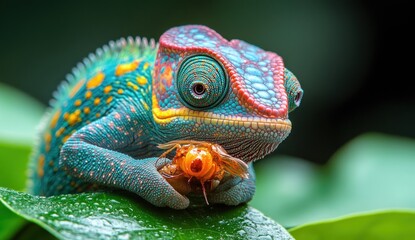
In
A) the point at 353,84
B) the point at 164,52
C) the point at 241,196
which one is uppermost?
the point at 353,84

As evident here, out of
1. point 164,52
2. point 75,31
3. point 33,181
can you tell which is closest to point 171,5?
point 75,31

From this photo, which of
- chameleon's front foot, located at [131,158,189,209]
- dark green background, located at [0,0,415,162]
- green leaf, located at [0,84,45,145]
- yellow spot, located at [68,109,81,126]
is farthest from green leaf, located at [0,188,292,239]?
dark green background, located at [0,0,415,162]

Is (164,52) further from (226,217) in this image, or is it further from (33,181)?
(33,181)

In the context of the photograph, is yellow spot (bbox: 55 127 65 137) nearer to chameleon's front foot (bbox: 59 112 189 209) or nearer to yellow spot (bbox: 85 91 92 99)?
yellow spot (bbox: 85 91 92 99)

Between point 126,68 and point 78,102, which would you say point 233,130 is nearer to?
point 126,68

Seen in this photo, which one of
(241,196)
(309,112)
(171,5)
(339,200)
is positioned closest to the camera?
(241,196)

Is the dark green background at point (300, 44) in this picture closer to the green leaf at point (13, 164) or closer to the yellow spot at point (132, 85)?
the green leaf at point (13, 164)

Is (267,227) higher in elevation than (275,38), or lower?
lower
